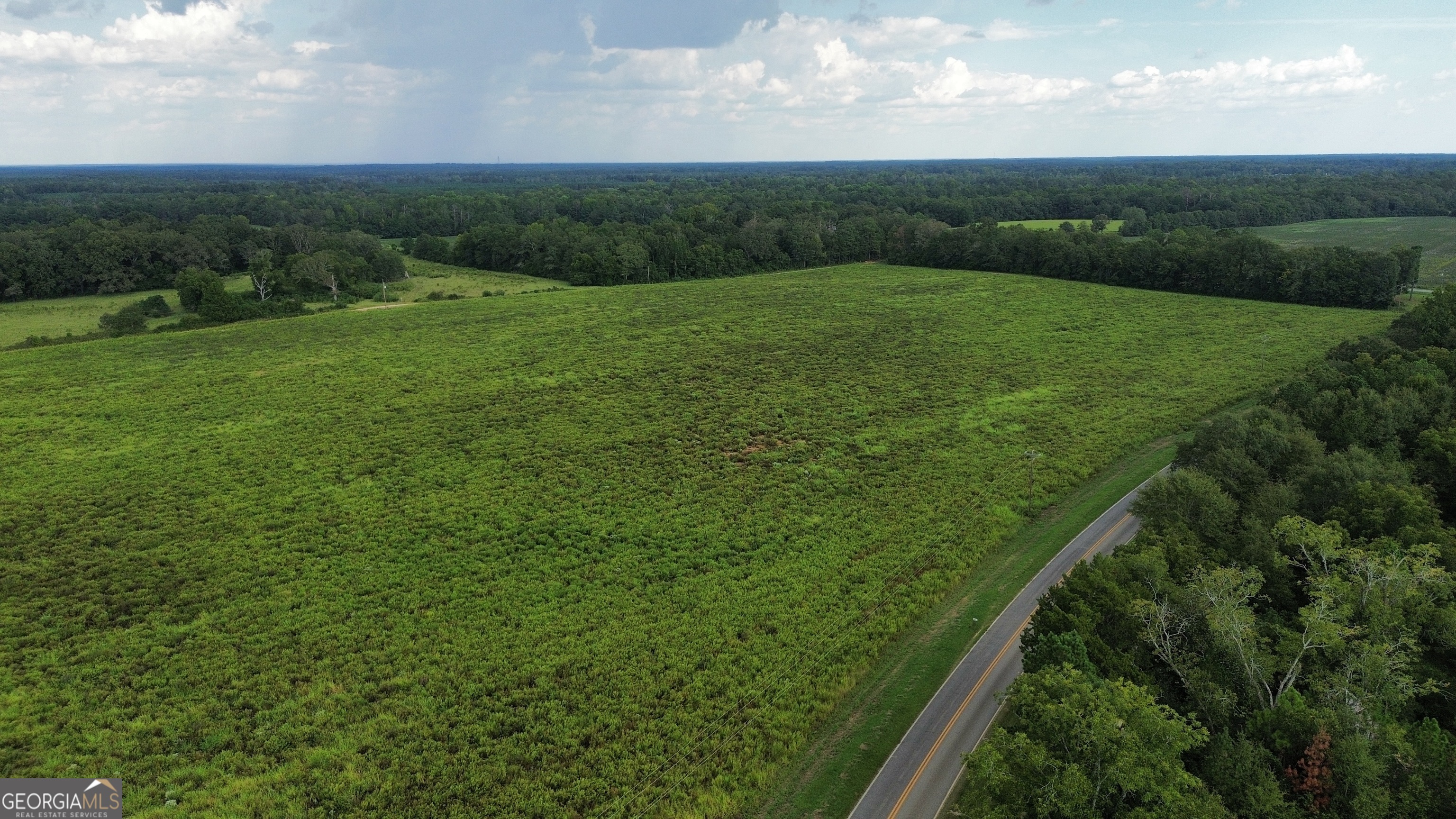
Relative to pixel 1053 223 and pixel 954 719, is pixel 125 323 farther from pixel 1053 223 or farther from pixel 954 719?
pixel 1053 223

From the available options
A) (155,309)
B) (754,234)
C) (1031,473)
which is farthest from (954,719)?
(754,234)

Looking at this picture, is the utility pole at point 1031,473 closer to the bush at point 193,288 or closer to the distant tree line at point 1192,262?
the distant tree line at point 1192,262

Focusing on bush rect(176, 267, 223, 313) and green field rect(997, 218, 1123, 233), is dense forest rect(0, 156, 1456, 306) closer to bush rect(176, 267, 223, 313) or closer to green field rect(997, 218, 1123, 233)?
green field rect(997, 218, 1123, 233)

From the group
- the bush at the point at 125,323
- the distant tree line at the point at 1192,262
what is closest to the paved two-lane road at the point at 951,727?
the distant tree line at the point at 1192,262

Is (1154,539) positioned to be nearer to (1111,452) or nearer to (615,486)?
(1111,452)

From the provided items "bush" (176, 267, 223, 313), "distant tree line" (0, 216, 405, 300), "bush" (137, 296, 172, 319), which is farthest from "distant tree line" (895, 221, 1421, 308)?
"bush" (137, 296, 172, 319)

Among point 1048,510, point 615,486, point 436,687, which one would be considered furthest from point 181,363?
point 1048,510

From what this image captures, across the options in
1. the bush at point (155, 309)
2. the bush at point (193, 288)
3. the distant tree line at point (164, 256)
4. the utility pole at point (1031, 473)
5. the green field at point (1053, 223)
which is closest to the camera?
the utility pole at point (1031, 473)
